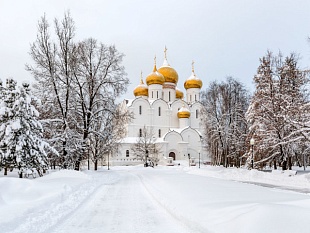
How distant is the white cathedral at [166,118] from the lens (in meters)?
53.5

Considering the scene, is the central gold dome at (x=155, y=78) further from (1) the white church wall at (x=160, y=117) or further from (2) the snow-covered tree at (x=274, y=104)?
(2) the snow-covered tree at (x=274, y=104)

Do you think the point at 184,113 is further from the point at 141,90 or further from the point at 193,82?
the point at 141,90

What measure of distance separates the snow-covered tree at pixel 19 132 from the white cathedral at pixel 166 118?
3529 cm

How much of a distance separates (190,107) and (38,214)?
55.1 m

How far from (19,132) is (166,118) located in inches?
1747

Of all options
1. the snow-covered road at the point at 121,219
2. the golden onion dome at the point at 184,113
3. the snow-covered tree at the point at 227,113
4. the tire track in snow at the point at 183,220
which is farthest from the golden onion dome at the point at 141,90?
the tire track in snow at the point at 183,220

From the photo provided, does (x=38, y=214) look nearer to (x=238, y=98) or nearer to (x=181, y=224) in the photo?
(x=181, y=224)

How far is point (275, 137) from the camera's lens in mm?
22297

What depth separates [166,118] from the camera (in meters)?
59.0

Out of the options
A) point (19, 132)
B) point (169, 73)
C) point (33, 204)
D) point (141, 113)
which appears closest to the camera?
point (33, 204)

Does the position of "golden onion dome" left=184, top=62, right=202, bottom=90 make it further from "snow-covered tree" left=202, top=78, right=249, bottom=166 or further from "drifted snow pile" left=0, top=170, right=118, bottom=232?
"drifted snow pile" left=0, top=170, right=118, bottom=232

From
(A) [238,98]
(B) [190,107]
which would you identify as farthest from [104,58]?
(B) [190,107]

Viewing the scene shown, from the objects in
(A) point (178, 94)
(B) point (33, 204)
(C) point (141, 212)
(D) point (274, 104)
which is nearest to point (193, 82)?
(A) point (178, 94)

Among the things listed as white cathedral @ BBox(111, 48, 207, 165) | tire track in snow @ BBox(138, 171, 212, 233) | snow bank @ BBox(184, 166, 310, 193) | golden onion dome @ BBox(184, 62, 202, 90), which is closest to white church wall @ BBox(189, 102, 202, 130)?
white cathedral @ BBox(111, 48, 207, 165)
